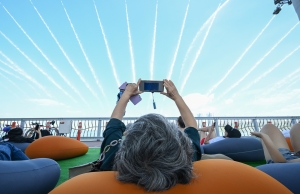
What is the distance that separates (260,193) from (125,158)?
614 mm

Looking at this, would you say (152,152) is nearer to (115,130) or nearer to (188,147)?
(188,147)

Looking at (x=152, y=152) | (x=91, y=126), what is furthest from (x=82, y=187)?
(x=91, y=126)

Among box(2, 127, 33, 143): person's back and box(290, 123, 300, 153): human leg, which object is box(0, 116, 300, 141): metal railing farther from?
box(290, 123, 300, 153): human leg

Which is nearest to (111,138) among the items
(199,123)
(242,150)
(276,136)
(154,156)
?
(154,156)

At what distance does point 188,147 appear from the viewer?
2.77 ft

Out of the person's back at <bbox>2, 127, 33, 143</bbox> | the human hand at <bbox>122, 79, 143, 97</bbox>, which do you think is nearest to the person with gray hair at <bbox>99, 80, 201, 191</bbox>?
the human hand at <bbox>122, 79, 143, 97</bbox>

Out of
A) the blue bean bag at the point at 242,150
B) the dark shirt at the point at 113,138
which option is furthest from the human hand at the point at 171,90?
the blue bean bag at the point at 242,150

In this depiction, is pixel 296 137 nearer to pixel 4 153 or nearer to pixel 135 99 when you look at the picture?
pixel 135 99

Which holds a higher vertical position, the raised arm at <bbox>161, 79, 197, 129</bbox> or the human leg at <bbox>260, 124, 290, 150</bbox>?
the raised arm at <bbox>161, 79, 197, 129</bbox>

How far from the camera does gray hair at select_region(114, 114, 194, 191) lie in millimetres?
719

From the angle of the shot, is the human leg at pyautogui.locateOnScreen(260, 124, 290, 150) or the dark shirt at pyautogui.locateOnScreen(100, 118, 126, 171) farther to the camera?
the human leg at pyautogui.locateOnScreen(260, 124, 290, 150)

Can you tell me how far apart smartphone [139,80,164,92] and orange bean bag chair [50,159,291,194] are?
3.09 ft

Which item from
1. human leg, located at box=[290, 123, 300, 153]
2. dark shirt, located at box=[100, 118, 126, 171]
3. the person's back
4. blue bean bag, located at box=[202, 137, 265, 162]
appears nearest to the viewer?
dark shirt, located at box=[100, 118, 126, 171]

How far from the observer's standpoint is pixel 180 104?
1492 millimetres
